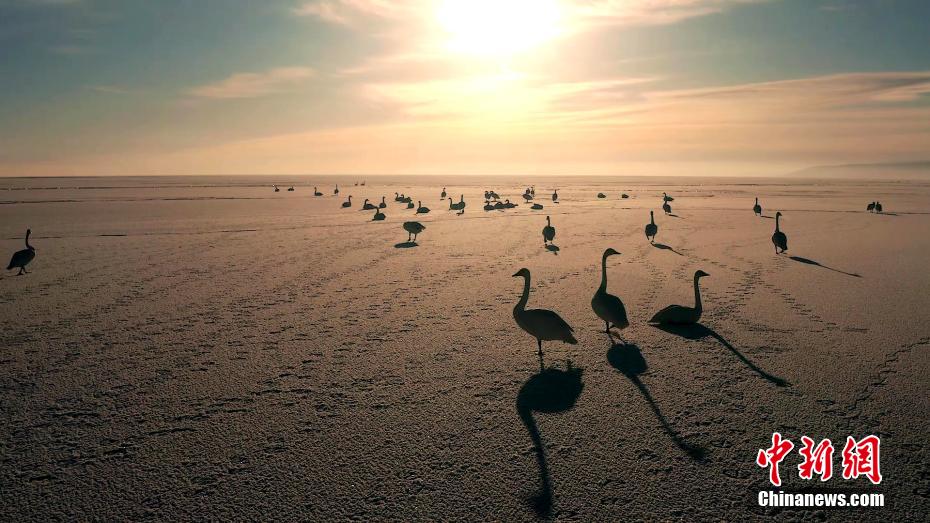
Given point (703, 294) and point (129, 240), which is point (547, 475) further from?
point (129, 240)

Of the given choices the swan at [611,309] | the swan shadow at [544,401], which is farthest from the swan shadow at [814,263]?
the swan shadow at [544,401]

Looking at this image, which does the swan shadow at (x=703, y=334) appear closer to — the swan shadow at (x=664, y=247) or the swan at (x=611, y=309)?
the swan at (x=611, y=309)

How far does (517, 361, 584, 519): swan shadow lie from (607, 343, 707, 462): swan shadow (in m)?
0.86

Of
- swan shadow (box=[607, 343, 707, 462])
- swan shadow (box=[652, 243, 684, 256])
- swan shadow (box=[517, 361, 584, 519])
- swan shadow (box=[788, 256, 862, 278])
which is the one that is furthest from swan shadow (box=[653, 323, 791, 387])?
swan shadow (box=[652, 243, 684, 256])

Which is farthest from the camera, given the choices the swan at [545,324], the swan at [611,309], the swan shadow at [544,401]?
the swan at [611,309]

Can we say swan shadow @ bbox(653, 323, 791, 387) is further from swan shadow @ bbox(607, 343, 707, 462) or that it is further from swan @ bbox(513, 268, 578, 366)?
swan @ bbox(513, 268, 578, 366)

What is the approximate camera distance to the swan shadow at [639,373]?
5.97 meters

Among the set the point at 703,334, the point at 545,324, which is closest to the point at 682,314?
the point at 703,334

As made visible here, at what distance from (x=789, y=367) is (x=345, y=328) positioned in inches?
354

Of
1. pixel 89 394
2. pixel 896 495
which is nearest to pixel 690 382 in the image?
pixel 896 495

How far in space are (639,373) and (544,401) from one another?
6.90 feet

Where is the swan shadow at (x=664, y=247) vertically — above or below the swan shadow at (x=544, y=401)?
above

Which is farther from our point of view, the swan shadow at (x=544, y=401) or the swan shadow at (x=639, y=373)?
the swan shadow at (x=639, y=373)

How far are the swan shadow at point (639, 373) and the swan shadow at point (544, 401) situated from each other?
860mm
